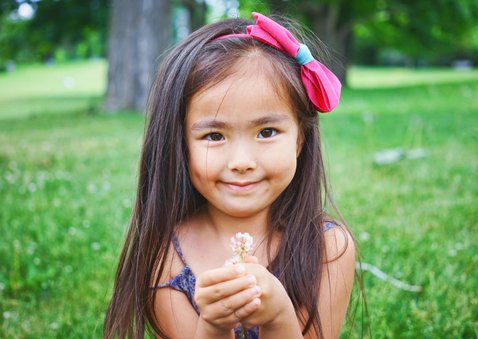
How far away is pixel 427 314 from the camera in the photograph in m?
2.36

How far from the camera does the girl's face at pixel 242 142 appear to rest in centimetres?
161

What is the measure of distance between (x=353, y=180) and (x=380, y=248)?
1613mm

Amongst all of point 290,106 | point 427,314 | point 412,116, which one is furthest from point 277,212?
point 412,116

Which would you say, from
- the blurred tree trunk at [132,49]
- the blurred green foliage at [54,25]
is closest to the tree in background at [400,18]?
the blurred green foliage at [54,25]

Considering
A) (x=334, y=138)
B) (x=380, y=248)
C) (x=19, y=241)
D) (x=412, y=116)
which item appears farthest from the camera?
(x=412, y=116)

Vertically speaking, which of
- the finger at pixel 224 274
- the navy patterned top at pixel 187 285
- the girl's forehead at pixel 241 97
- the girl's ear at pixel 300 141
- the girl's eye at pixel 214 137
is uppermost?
the girl's forehead at pixel 241 97

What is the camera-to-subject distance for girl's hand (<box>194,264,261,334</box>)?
1323 mm

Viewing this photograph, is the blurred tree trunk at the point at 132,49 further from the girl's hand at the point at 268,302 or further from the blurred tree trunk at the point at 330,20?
the girl's hand at the point at 268,302

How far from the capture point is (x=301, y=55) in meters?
1.74

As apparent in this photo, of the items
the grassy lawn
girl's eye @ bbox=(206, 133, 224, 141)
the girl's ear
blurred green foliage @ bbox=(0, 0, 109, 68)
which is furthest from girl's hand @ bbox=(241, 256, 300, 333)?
blurred green foliage @ bbox=(0, 0, 109, 68)

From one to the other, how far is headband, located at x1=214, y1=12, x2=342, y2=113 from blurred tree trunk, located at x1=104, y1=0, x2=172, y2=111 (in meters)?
9.91

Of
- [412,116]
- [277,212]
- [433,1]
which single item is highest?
[433,1]

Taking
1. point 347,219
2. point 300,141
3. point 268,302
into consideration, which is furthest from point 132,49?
point 268,302

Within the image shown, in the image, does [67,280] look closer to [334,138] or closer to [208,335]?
[208,335]
